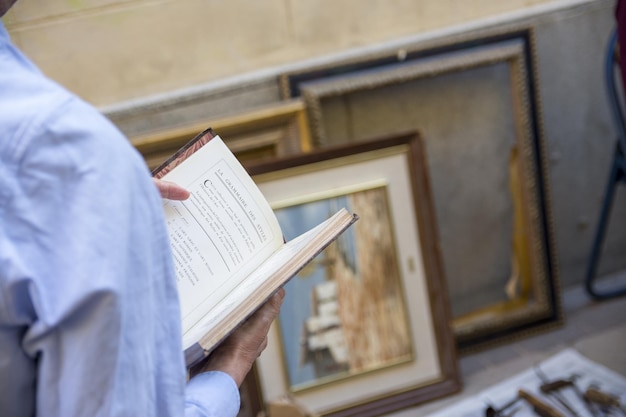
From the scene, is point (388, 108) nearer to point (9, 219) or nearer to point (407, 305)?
point (407, 305)

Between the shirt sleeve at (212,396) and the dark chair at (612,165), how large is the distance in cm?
194

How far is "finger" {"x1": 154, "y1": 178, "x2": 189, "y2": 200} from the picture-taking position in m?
0.93

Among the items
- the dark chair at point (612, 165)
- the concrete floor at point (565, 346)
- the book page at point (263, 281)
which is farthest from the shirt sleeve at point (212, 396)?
the dark chair at point (612, 165)

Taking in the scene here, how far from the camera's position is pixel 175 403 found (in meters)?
0.69

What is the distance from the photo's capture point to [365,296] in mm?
2297

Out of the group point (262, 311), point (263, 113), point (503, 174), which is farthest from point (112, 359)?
point (503, 174)

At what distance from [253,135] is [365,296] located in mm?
573

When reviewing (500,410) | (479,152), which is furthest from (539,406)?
(479,152)

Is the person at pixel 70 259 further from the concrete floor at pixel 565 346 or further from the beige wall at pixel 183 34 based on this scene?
the concrete floor at pixel 565 346

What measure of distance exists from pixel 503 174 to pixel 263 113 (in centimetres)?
85

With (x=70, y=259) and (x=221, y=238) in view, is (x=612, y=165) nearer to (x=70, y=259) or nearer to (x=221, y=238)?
(x=221, y=238)

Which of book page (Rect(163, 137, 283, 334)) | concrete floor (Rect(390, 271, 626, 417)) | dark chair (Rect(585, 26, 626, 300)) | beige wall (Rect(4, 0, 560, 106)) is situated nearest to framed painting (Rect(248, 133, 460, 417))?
concrete floor (Rect(390, 271, 626, 417))

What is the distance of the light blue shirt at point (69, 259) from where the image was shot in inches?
Answer: 23.6

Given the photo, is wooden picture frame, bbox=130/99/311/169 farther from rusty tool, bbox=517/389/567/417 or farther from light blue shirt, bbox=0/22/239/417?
light blue shirt, bbox=0/22/239/417
